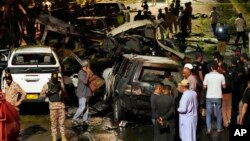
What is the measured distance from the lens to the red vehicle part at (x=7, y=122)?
9.20 meters

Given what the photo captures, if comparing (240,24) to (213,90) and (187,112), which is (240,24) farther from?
(187,112)

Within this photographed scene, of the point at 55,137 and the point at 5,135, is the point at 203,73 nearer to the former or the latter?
the point at 55,137

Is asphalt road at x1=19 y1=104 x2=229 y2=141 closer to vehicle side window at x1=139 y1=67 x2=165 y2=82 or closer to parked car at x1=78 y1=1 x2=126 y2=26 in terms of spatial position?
vehicle side window at x1=139 y1=67 x2=165 y2=82

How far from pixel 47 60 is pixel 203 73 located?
472 centimetres

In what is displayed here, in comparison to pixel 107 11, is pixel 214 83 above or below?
below

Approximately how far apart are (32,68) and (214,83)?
5695 millimetres

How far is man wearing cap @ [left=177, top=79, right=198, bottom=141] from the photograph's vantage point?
11.8 m

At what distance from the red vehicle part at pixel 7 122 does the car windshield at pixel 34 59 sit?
27.5ft

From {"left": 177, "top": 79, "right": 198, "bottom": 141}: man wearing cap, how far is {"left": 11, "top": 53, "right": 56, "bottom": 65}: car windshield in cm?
701

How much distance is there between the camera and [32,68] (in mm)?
17422

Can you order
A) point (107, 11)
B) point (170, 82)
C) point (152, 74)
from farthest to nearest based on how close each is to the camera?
point (107, 11) → point (152, 74) → point (170, 82)

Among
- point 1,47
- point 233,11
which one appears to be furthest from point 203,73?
point 233,11

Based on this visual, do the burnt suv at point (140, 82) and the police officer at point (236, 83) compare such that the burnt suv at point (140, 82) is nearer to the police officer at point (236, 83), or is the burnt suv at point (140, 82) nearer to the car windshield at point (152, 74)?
the car windshield at point (152, 74)

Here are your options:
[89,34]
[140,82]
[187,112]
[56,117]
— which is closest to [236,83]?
[140,82]
